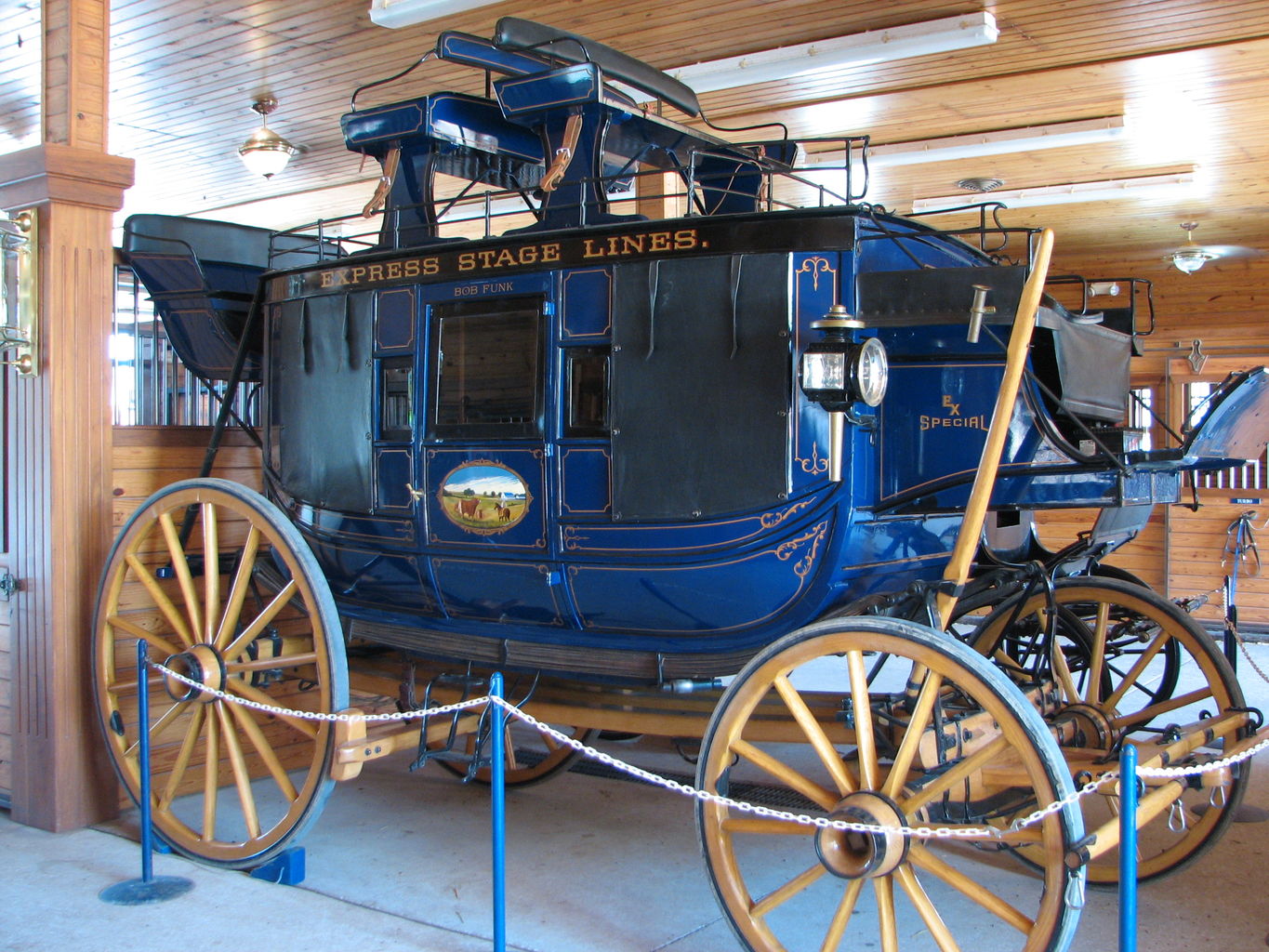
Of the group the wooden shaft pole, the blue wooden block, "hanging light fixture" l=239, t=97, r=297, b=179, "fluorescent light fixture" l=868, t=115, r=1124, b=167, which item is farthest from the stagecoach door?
"fluorescent light fixture" l=868, t=115, r=1124, b=167

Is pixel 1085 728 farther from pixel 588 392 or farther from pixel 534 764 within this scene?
pixel 534 764

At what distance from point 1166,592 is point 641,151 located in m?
8.28

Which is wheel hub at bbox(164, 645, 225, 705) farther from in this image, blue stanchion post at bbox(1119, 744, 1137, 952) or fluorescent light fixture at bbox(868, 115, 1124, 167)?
fluorescent light fixture at bbox(868, 115, 1124, 167)

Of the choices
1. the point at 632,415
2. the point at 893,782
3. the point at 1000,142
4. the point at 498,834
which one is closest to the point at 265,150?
the point at 1000,142

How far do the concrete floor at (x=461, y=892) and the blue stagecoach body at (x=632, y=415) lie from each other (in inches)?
34.4

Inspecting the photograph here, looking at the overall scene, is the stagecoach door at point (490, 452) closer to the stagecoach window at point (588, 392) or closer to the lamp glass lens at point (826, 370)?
the stagecoach window at point (588, 392)

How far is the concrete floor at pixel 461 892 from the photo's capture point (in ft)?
12.9

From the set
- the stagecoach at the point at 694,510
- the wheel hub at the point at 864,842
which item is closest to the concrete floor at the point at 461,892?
the stagecoach at the point at 694,510

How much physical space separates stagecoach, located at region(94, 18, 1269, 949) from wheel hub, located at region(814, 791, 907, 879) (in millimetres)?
12

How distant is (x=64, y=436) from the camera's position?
16.0 feet

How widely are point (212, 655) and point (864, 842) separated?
2.69 metres

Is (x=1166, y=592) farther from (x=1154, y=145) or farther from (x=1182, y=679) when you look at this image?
(x=1154, y=145)

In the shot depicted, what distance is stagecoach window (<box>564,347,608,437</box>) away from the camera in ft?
13.3

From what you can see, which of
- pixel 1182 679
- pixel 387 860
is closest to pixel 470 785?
pixel 387 860
